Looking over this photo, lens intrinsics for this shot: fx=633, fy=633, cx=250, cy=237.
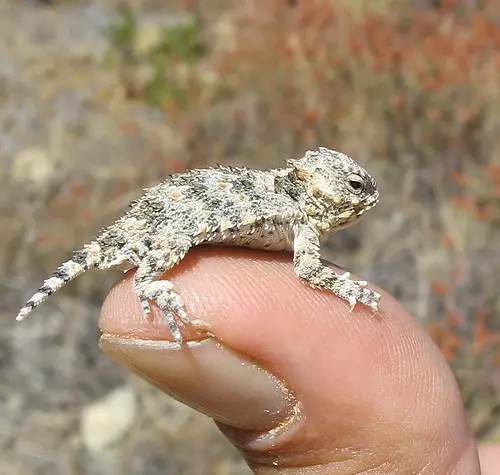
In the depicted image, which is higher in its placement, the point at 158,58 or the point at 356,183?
the point at 356,183

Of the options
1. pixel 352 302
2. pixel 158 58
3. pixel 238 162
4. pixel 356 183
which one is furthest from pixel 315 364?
pixel 158 58

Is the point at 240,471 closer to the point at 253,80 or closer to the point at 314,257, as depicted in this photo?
the point at 314,257

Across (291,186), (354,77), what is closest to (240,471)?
(291,186)

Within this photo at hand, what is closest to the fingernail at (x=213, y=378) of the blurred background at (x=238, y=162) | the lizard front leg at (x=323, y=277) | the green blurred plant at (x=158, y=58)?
the lizard front leg at (x=323, y=277)

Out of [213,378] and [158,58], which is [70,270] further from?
[158,58]

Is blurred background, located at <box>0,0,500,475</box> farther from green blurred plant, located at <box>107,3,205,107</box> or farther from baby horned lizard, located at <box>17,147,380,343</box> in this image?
baby horned lizard, located at <box>17,147,380,343</box>

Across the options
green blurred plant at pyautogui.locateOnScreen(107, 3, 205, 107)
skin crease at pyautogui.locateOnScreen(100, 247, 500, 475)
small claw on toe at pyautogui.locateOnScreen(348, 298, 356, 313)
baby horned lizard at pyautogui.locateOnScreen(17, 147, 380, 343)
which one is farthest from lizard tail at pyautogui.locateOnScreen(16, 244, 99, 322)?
green blurred plant at pyautogui.locateOnScreen(107, 3, 205, 107)
